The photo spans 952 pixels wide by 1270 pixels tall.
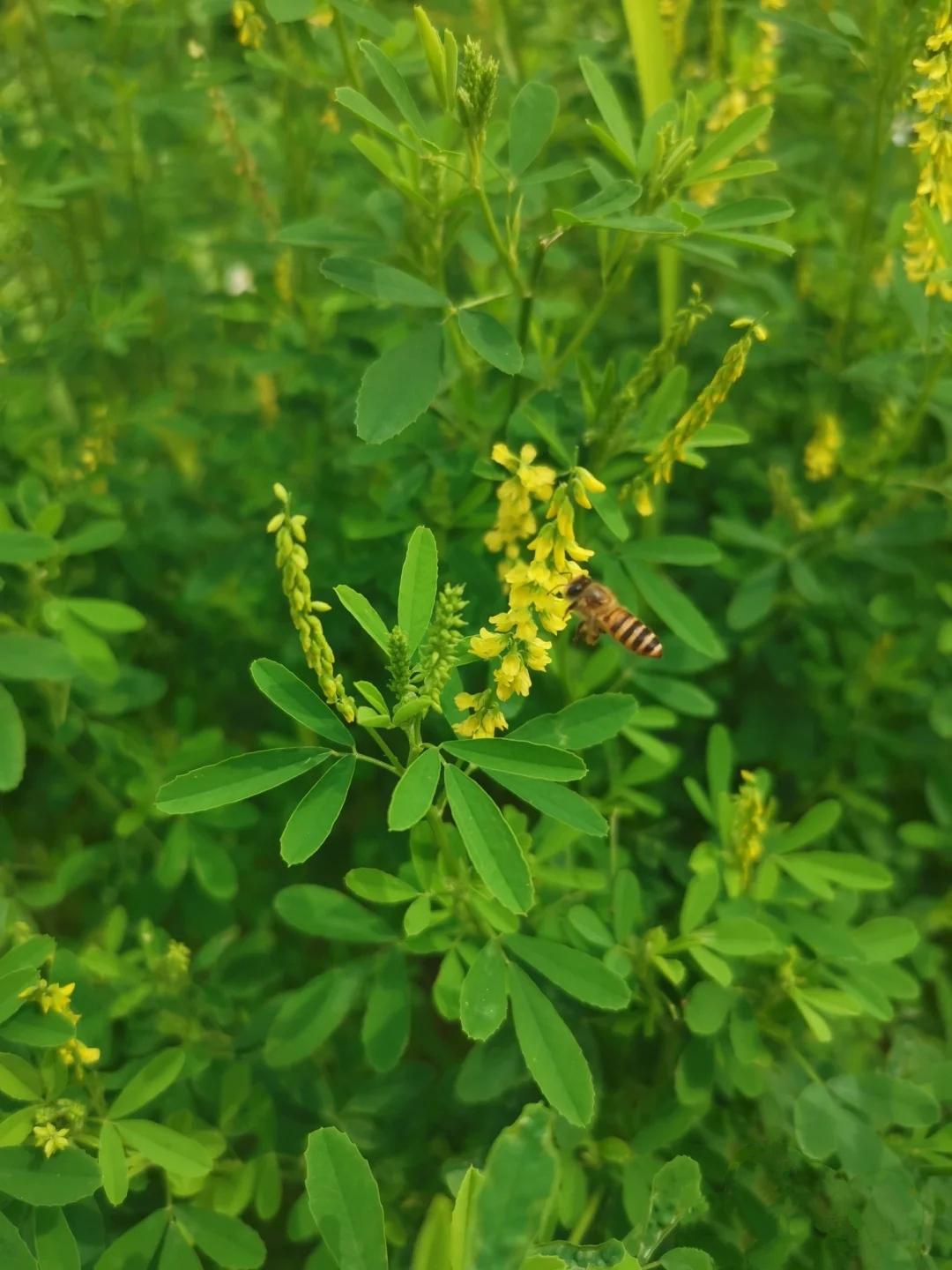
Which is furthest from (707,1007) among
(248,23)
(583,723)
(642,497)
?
(248,23)

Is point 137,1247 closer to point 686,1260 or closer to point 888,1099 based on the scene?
point 686,1260

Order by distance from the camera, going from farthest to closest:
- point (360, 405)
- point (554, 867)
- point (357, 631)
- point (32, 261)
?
1. point (32, 261)
2. point (357, 631)
3. point (554, 867)
4. point (360, 405)

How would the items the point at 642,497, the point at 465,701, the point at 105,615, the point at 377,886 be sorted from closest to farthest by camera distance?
the point at 465,701
the point at 377,886
the point at 642,497
the point at 105,615

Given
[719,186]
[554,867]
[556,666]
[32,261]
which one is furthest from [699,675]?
[32,261]

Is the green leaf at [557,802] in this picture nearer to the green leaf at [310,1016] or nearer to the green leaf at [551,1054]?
the green leaf at [551,1054]

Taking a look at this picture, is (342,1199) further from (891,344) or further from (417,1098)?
(891,344)

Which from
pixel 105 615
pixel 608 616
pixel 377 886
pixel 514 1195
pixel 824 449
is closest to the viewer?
pixel 514 1195

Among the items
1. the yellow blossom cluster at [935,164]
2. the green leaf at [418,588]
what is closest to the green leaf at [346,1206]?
the green leaf at [418,588]
